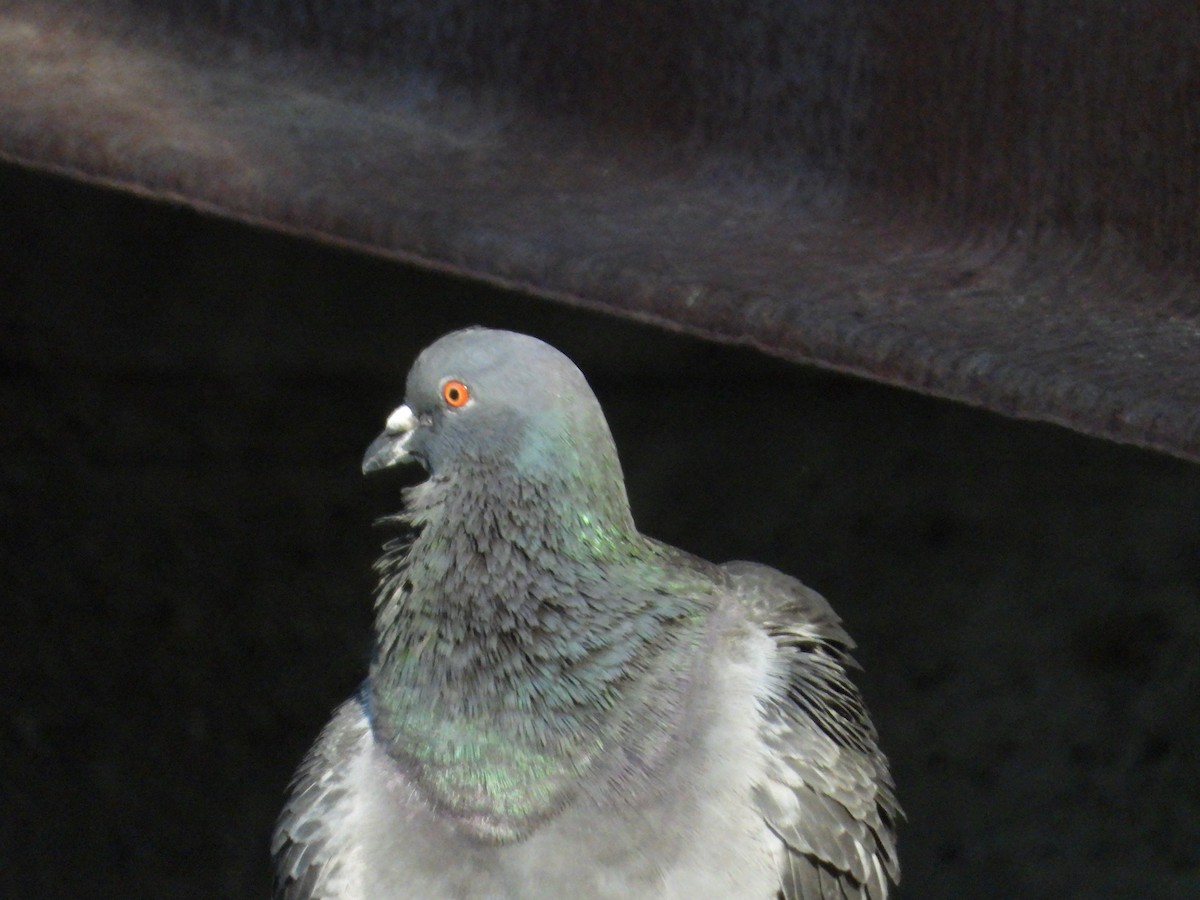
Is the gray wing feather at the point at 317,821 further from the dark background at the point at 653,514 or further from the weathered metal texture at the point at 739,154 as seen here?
the dark background at the point at 653,514

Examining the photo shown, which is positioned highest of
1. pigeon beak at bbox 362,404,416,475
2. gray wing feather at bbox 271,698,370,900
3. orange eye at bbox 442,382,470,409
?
orange eye at bbox 442,382,470,409

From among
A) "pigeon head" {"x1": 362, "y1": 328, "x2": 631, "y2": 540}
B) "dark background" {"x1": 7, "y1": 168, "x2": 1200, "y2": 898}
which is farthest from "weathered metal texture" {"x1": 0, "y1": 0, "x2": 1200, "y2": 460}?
"dark background" {"x1": 7, "y1": 168, "x2": 1200, "y2": 898}

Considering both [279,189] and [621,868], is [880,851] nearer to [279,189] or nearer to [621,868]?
[621,868]

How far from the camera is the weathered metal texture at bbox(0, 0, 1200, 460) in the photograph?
1896 mm

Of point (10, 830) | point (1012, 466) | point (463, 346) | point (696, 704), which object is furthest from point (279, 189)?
point (10, 830)

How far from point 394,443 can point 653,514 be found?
120 centimetres

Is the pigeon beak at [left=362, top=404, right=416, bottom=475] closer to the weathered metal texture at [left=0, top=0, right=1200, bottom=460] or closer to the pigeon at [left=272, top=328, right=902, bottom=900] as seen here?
the pigeon at [left=272, top=328, right=902, bottom=900]

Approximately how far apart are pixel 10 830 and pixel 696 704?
2.44m

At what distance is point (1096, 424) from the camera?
1.68 meters

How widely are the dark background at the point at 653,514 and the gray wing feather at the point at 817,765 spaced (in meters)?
0.77

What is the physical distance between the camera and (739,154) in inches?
87.6

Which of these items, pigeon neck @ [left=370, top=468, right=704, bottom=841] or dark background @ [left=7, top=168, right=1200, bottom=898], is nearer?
pigeon neck @ [left=370, top=468, right=704, bottom=841]

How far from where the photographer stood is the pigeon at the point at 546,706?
6.20ft

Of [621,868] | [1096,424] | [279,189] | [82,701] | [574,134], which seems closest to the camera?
[1096,424]
